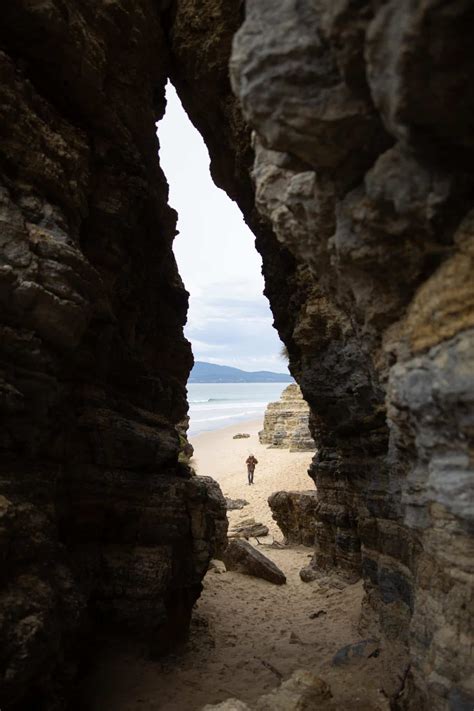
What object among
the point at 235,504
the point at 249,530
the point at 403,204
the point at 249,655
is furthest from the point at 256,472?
the point at 403,204

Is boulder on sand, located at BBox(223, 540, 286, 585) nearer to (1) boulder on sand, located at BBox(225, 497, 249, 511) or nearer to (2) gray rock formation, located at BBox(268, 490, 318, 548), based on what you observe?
(2) gray rock formation, located at BBox(268, 490, 318, 548)

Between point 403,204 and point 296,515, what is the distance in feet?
Answer: 63.2

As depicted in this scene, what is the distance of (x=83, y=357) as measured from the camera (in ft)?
33.1

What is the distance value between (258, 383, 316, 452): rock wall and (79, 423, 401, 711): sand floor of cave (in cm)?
2029

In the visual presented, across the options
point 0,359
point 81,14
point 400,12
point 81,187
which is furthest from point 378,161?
point 81,14

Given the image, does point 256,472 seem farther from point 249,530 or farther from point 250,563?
point 250,563

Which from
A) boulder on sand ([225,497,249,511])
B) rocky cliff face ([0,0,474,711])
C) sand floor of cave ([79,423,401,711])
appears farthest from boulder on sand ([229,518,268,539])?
rocky cliff face ([0,0,474,711])

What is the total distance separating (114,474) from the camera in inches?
418

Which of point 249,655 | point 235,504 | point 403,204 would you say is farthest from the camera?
point 235,504

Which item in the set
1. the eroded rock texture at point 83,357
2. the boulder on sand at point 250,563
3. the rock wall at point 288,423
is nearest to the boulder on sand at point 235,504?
the boulder on sand at point 250,563

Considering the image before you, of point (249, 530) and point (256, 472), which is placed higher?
point (256, 472)

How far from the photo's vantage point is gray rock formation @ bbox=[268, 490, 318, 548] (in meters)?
20.9

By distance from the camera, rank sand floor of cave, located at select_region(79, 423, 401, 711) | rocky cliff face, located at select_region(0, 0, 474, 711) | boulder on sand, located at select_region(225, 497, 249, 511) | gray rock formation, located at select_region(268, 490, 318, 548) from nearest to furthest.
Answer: rocky cliff face, located at select_region(0, 0, 474, 711)
sand floor of cave, located at select_region(79, 423, 401, 711)
gray rock formation, located at select_region(268, 490, 318, 548)
boulder on sand, located at select_region(225, 497, 249, 511)

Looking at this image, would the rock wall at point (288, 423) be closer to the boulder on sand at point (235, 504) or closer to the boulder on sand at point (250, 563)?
the boulder on sand at point (235, 504)
